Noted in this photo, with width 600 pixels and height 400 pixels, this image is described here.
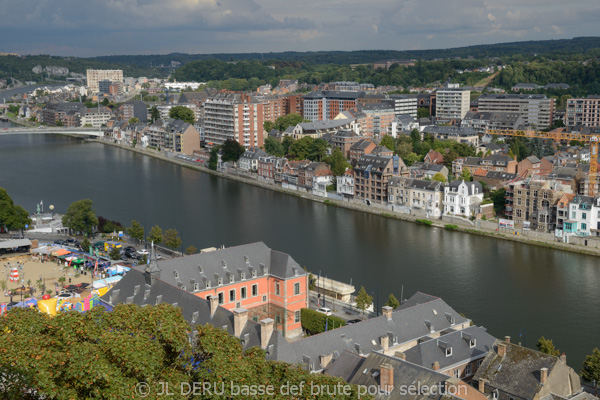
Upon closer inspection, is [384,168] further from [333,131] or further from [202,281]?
[202,281]

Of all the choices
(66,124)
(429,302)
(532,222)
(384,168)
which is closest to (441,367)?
(429,302)

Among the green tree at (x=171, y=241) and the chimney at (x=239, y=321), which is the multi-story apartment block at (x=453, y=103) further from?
the chimney at (x=239, y=321)

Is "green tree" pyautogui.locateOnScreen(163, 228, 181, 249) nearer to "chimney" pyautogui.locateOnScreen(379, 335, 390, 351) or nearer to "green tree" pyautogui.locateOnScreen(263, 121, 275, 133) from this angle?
"chimney" pyautogui.locateOnScreen(379, 335, 390, 351)

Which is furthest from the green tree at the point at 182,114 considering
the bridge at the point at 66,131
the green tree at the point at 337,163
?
the green tree at the point at 337,163

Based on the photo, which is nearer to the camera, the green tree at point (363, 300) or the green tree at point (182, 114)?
the green tree at point (363, 300)

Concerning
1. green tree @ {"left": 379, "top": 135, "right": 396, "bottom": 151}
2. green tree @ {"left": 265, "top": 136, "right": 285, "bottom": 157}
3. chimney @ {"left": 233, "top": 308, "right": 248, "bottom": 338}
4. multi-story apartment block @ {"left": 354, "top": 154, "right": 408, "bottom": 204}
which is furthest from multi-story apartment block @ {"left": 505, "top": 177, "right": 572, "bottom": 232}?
green tree @ {"left": 265, "top": 136, "right": 285, "bottom": 157}
